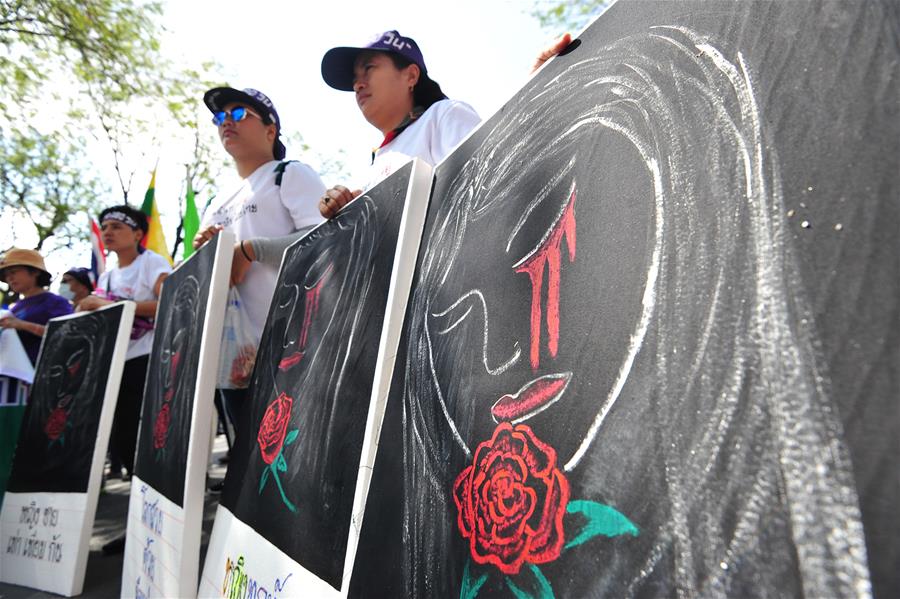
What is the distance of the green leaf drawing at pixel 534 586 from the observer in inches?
26.0

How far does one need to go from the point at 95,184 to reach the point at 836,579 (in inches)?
779

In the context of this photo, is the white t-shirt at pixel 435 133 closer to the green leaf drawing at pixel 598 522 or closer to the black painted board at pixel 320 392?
the black painted board at pixel 320 392

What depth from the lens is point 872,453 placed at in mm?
442

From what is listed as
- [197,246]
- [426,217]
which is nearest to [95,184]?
[197,246]

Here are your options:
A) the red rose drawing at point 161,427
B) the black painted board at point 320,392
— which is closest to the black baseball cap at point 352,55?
the black painted board at point 320,392

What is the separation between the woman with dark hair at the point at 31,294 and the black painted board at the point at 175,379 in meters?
1.97

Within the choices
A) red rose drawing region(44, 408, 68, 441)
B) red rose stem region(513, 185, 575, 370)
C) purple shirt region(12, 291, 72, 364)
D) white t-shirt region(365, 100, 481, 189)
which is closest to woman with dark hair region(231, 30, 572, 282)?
white t-shirt region(365, 100, 481, 189)

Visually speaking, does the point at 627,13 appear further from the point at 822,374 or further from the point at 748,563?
the point at 748,563

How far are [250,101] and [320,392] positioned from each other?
1610mm

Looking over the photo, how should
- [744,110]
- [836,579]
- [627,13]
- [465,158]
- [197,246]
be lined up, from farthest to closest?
[197,246] < [465,158] < [627,13] < [744,110] < [836,579]

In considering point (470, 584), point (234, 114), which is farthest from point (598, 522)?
point (234, 114)

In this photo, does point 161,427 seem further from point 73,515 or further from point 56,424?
point 56,424

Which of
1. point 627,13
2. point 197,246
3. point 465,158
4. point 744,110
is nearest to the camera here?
point 744,110

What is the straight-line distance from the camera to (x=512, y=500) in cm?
75
